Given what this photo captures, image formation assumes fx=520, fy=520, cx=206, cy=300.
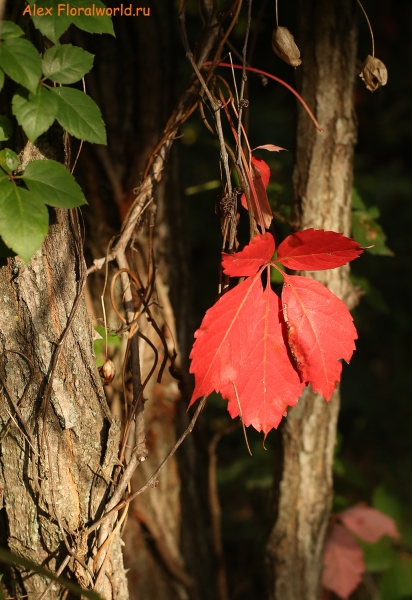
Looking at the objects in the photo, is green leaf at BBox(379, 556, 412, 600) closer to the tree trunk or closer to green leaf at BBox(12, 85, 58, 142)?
the tree trunk

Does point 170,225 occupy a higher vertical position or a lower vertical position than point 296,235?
higher

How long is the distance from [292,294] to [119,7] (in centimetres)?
87

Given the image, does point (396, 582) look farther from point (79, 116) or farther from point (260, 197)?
point (79, 116)

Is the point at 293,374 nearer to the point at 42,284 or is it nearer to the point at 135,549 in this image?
the point at 42,284

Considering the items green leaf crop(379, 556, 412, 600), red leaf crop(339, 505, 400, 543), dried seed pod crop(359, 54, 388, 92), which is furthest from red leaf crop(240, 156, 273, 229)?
green leaf crop(379, 556, 412, 600)

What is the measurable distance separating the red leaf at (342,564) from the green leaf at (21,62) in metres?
1.35

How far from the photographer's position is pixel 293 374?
834mm

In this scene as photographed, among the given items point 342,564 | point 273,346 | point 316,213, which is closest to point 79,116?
point 273,346

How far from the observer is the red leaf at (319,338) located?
825 mm

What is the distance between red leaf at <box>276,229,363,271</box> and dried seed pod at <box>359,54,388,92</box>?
35 cm

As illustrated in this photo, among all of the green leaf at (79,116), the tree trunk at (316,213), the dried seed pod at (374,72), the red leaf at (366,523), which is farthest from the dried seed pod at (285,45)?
the red leaf at (366,523)

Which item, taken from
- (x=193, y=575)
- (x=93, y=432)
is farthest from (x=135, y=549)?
(x=93, y=432)

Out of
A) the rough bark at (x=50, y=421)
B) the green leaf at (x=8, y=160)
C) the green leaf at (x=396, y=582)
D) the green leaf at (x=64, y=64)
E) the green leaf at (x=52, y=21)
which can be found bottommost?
the green leaf at (x=396, y=582)

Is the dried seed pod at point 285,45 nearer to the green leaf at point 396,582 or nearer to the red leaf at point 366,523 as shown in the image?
the red leaf at point 366,523
